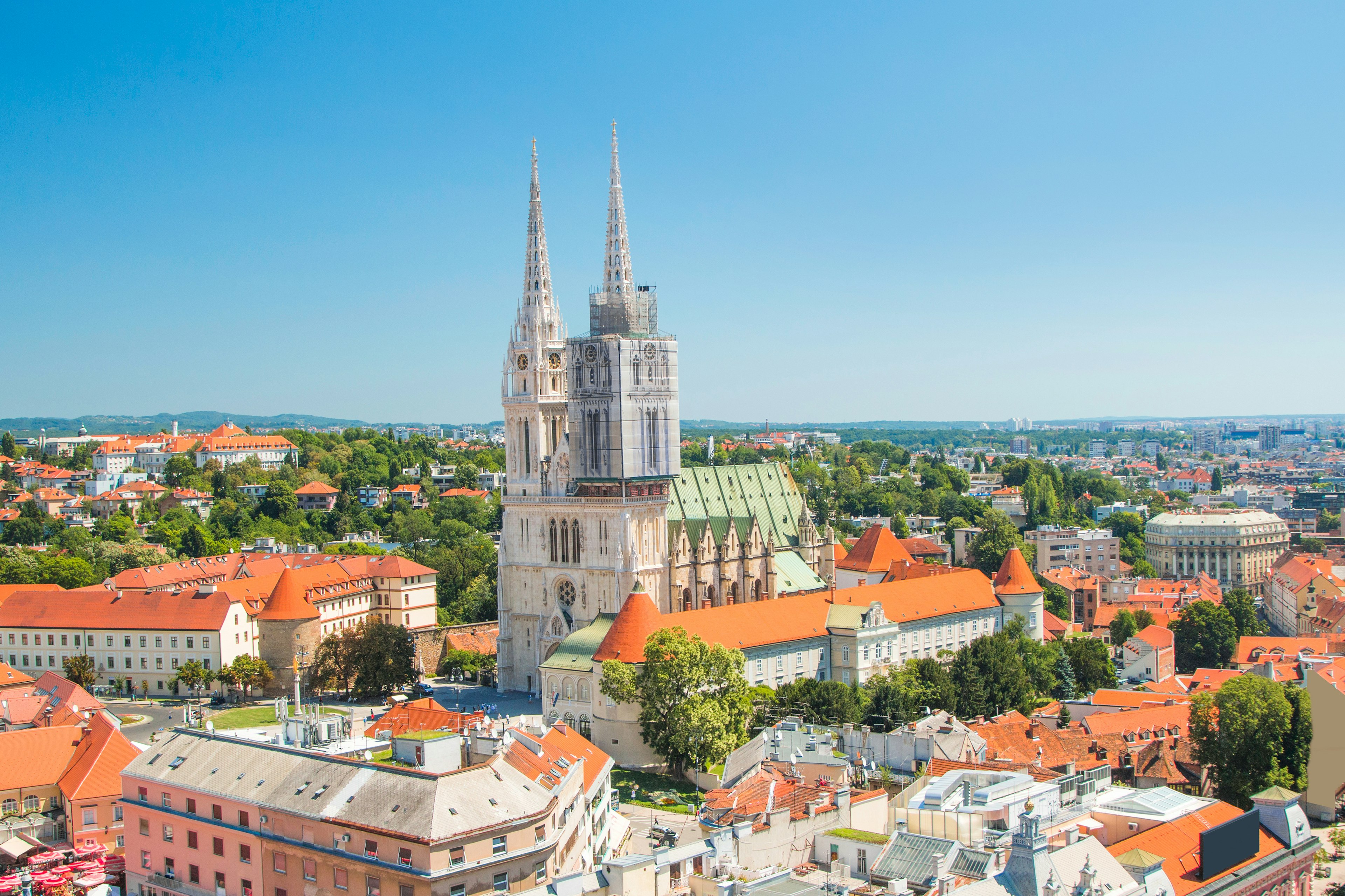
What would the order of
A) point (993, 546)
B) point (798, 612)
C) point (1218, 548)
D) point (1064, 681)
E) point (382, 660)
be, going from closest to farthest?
point (798, 612), point (382, 660), point (1064, 681), point (993, 546), point (1218, 548)

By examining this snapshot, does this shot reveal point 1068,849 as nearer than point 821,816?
Yes

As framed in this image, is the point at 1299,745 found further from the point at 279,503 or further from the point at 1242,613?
the point at 279,503

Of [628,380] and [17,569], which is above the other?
[628,380]

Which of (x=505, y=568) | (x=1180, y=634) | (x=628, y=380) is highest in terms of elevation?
(x=628, y=380)

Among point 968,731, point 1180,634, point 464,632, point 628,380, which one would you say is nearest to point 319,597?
point 464,632

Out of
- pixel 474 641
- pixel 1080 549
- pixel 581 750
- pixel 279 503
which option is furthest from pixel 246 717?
pixel 1080 549

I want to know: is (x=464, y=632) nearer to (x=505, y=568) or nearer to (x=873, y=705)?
(x=505, y=568)

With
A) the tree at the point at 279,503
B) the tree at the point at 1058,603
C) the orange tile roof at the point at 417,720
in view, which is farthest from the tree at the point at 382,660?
the tree at the point at 279,503
